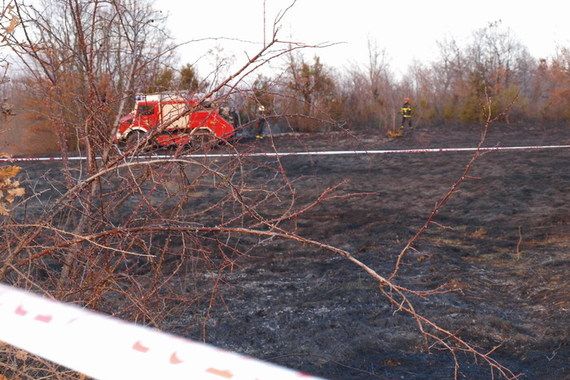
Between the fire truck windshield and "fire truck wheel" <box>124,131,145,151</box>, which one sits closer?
"fire truck wheel" <box>124,131,145,151</box>

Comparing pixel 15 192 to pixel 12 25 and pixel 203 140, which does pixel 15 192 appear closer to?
pixel 12 25

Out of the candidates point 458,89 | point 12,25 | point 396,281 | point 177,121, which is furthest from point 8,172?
point 458,89

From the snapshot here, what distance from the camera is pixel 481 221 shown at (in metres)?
10.1

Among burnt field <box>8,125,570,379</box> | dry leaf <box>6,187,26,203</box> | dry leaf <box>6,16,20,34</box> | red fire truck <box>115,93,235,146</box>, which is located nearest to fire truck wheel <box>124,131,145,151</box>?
red fire truck <box>115,93,235,146</box>

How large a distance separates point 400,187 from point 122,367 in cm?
1113

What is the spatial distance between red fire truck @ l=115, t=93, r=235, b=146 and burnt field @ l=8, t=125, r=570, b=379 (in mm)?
254

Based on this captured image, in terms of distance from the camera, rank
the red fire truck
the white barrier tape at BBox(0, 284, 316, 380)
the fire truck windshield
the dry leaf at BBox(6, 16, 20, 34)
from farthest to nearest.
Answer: the fire truck windshield
the red fire truck
the dry leaf at BBox(6, 16, 20, 34)
the white barrier tape at BBox(0, 284, 316, 380)

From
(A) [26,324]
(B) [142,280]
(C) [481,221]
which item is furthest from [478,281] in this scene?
(A) [26,324]

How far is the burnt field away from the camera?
228 inches

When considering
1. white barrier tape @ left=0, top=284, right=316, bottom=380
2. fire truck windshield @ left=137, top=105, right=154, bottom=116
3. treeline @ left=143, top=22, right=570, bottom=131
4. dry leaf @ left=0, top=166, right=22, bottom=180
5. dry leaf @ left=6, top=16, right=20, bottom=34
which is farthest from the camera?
treeline @ left=143, top=22, right=570, bottom=131

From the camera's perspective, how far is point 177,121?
13.6 feet

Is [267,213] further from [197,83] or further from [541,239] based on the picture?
[197,83]

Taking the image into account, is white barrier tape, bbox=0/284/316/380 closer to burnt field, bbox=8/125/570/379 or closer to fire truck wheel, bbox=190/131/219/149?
burnt field, bbox=8/125/570/379

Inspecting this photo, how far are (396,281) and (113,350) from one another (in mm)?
6002
